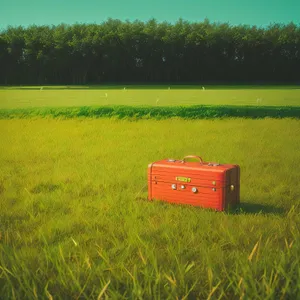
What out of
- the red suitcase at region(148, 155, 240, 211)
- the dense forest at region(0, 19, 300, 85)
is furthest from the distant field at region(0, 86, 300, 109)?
the red suitcase at region(148, 155, 240, 211)

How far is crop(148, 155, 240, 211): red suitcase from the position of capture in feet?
13.0

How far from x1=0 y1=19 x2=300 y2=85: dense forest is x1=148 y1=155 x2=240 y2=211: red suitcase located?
2077cm

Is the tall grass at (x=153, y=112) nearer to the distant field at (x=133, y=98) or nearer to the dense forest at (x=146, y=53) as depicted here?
the distant field at (x=133, y=98)

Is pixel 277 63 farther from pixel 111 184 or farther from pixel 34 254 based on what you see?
pixel 34 254

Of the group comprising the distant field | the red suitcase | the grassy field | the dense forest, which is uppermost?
the dense forest

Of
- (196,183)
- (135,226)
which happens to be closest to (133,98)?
(196,183)

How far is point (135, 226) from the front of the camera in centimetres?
346

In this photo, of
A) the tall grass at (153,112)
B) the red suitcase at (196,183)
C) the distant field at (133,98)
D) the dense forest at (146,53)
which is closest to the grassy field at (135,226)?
the red suitcase at (196,183)

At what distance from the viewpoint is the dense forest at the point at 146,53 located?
80.7 ft

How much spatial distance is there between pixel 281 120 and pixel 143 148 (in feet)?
21.5

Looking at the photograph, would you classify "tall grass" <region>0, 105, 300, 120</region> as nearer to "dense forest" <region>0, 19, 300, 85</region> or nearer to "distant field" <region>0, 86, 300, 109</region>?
"distant field" <region>0, 86, 300, 109</region>

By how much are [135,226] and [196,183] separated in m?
0.91

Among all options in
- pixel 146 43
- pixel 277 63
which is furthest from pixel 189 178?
pixel 146 43

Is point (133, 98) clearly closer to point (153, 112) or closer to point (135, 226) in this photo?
point (153, 112)
